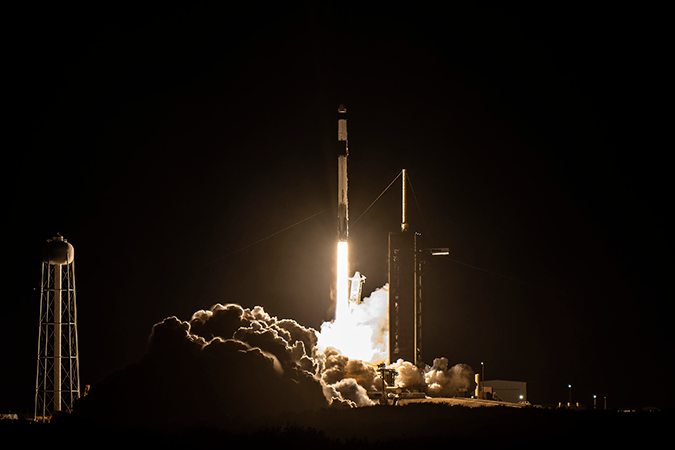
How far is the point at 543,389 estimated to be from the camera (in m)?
117

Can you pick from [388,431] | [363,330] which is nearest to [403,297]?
[363,330]

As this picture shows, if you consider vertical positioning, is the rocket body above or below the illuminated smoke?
above

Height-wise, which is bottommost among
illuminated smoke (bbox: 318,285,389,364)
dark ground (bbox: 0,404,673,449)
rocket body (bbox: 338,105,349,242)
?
dark ground (bbox: 0,404,673,449)

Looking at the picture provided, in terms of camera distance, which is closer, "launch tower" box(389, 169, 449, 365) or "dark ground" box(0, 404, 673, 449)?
"dark ground" box(0, 404, 673, 449)

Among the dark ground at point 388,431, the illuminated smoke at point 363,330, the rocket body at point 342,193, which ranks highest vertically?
the rocket body at point 342,193

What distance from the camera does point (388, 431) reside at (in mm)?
53625

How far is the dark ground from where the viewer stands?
5059 cm

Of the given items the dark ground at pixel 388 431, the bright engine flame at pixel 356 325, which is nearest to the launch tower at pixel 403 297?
the bright engine flame at pixel 356 325

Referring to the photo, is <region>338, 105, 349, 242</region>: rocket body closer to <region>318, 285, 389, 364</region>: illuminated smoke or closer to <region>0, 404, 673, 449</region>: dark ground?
<region>318, 285, 389, 364</region>: illuminated smoke

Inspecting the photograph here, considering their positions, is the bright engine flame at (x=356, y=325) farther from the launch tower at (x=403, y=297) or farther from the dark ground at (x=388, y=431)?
the dark ground at (x=388, y=431)

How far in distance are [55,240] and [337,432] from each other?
84.1 feet

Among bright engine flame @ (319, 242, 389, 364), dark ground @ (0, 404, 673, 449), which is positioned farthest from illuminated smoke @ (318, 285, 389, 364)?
dark ground @ (0, 404, 673, 449)

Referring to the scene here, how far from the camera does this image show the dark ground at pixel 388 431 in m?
50.6

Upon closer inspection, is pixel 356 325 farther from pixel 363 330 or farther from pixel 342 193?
pixel 342 193
